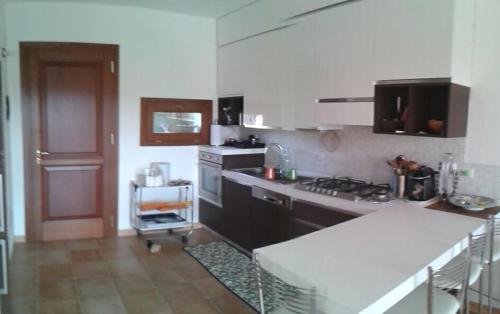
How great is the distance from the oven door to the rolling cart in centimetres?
17

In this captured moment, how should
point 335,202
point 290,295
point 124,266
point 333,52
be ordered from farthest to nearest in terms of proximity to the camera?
point 124,266 → point 333,52 → point 335,202 → point 290,295

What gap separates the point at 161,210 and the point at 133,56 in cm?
183

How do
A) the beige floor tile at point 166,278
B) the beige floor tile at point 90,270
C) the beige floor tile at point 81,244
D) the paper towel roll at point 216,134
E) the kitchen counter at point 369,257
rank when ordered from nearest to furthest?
the kitchen counter at point 369,257 → the beige floor tile at point 166,278 → the beige floor tile at point 90,270 → the beige floor tile at point 81,244 → the paper towel roll at point 216,134

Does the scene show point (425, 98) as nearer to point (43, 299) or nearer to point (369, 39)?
point (369, 39)

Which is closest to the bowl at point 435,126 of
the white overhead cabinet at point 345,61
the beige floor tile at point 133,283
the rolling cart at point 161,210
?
the white overhead cabinet at point 345,61

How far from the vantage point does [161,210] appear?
4.75 meters

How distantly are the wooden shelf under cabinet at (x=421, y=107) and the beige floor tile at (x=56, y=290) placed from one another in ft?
9.09

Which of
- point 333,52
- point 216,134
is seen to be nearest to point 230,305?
point 333,52

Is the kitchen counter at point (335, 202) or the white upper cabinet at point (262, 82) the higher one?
the white upper cabinet at point (262, 82)

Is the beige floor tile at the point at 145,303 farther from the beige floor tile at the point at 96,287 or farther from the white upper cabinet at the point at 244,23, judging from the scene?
the white upper cabinet at the point at 244,23

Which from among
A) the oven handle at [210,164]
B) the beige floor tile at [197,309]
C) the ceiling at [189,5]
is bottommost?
the beige floor tile at [197,309]

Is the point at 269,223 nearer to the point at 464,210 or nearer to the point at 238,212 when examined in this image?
the point at 238,212

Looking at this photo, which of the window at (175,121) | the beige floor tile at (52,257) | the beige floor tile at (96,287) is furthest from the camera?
the window at (175,121)

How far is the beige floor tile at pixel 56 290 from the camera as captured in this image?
3236 mm
